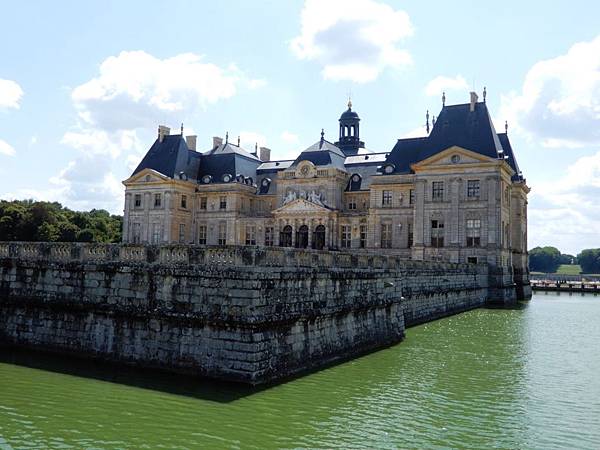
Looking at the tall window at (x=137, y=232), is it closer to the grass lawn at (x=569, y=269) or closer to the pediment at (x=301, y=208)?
the pediment at (x=301, y=208)

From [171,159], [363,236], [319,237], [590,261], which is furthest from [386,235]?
[590,261]

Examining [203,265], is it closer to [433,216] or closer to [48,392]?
[48,392]

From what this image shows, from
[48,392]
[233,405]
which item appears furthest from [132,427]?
[48,392]

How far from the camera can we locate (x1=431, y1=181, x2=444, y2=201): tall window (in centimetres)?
4903

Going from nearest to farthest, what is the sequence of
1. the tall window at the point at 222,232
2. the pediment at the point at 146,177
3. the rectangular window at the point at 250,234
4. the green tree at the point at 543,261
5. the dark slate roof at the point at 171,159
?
1. the pediment at the point at 146,177
2. the rectangular window at the point at 250,234
3. the dark slate roof at the point at 171,159
4. the tall window at the point at 222,232
5. the green tree at the point at 543,261

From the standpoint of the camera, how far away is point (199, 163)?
6525cm

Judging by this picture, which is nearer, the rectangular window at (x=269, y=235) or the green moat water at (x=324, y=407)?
the green moat water at (x=324, y=407)

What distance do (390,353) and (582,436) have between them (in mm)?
8747

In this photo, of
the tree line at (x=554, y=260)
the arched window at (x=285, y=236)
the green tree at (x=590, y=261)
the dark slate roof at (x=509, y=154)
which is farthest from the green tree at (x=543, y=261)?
the arched window at (x=285, y=236)

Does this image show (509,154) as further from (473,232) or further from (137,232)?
(137,232)

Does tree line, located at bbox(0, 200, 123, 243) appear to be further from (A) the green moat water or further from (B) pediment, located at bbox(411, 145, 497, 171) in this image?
(A) the green moat water

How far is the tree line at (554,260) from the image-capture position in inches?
5630

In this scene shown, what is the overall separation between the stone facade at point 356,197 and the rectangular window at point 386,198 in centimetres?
9

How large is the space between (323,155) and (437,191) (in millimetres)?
12850
